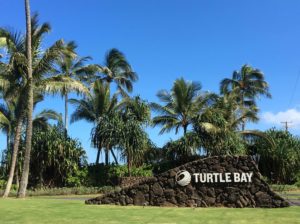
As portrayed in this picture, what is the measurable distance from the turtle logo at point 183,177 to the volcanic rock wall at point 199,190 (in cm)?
7

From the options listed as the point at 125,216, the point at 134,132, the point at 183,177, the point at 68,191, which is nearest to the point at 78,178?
the point at 68,191

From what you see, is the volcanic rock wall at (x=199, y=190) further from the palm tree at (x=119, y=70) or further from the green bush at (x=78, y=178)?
the palm tree at (x=119, y=70)

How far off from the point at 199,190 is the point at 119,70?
2766cm

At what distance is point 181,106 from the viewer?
120 ft

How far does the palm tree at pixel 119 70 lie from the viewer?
137 ft

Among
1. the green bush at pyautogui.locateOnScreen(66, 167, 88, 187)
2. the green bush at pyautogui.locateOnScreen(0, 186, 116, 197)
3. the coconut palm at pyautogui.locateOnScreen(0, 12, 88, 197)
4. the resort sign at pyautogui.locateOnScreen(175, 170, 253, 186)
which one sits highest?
the coconut palm at pyautogui.locateOnScreen(0, 12, 88, 197)

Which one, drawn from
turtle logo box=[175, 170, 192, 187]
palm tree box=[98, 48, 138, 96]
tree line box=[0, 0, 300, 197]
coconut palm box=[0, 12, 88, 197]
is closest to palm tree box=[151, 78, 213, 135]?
tree line box=[0, 0, 300, 197]

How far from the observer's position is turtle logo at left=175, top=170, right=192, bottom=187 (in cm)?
1590

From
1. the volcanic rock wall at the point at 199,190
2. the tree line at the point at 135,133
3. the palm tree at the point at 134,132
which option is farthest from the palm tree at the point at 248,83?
the volcanic rock wall at the point at 199,190

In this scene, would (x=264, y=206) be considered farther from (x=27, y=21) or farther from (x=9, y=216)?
(x=27, y=21)

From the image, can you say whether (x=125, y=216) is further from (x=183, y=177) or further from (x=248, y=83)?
(x=248, y=83)

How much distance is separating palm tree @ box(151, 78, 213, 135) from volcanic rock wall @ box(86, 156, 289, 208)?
67.7ft

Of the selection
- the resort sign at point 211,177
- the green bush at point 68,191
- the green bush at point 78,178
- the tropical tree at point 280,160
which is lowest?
the green bush at point 68,191

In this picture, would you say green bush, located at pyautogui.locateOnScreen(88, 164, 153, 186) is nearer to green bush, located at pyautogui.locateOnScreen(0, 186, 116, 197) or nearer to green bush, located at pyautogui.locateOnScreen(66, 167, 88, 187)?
green bush, located at pyautogui.locateOnScreen(66, 167, 88, 187)
